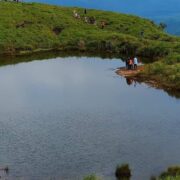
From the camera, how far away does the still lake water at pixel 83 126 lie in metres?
36.3

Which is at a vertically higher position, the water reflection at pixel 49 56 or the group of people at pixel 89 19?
the group of people at pixel 89 19

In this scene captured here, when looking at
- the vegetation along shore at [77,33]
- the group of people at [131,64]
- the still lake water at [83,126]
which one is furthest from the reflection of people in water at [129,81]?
the vegetation along shore at [77,33]

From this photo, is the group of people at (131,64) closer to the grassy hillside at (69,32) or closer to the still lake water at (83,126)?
the still lake water at (83,126)

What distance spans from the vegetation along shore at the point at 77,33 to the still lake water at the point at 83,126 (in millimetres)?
17844

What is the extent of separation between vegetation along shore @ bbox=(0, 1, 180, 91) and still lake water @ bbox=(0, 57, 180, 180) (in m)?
17.8

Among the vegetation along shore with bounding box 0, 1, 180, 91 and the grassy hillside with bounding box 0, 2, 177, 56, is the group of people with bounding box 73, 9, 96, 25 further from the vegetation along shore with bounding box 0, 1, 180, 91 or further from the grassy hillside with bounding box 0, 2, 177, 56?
the grassy hillside with bounding box 0, 2, 177, 56

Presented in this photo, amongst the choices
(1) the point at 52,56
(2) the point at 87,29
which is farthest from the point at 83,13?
(1) the point at 52,56

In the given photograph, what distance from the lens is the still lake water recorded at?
36.3 meters

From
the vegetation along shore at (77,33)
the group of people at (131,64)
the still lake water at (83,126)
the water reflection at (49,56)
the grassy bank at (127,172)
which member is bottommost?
the grassy bank at (127,172)

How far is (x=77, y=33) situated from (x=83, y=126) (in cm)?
5786

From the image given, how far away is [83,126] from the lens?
149 feet

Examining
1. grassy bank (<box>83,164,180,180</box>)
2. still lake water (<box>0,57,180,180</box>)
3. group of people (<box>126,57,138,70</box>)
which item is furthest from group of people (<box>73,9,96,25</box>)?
grassy bank (<box>83,164,180,180</box>)

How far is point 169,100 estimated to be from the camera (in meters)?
55.2

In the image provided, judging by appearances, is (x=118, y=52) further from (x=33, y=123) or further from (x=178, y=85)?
(x=33, y=123)
